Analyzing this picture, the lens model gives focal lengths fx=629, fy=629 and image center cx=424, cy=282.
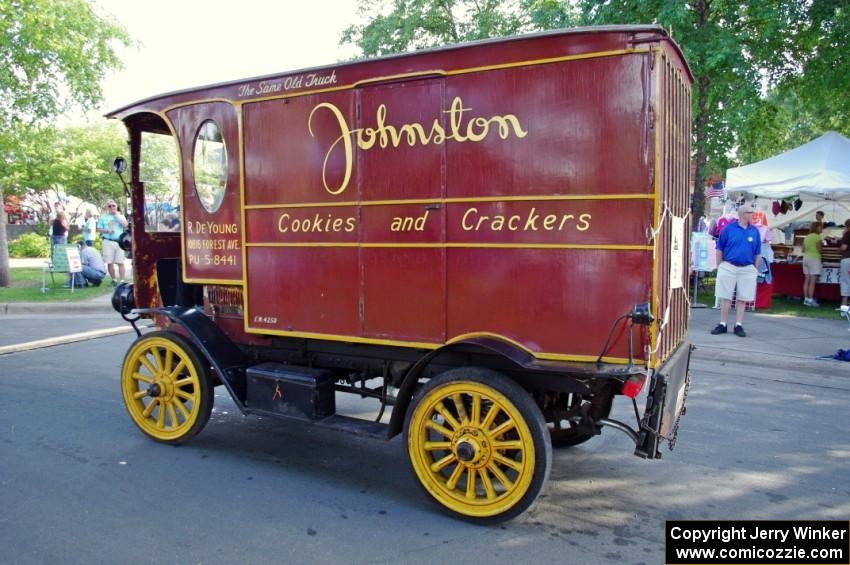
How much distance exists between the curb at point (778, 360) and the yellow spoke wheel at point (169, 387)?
6.07 m

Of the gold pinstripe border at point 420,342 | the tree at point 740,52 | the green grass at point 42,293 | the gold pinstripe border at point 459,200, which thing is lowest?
the green grass at point 42,293

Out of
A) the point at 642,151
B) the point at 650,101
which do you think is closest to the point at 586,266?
the point at 642,151

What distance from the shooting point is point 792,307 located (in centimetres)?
1184

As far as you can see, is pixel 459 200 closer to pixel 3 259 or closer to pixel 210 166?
pixel 210 166

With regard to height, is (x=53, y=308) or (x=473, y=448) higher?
(x=53, y=308)

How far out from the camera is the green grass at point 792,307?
427 inches

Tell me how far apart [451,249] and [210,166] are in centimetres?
218

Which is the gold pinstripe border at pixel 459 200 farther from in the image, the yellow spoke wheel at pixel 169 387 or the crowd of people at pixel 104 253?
the crowd of people at pixel 104 253

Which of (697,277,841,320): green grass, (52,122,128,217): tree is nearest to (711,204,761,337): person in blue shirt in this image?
A: (697,277,841,320): green grass

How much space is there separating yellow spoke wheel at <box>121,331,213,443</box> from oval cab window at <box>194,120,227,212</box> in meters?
1.10

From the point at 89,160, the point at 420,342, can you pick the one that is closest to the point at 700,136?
the point at 420,342

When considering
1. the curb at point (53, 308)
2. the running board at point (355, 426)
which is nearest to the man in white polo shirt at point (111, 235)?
the curb at point (53, 308)

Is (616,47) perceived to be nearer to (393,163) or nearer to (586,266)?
(586,266)

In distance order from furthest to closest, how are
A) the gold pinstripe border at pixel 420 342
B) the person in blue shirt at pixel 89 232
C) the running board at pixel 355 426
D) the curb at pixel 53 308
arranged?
the person in blue shirt at pixel 89 232 < the curb at pixel 53 308 < the running board at pixel 355 426 < the gold pinstripe border at pixel 420 342
